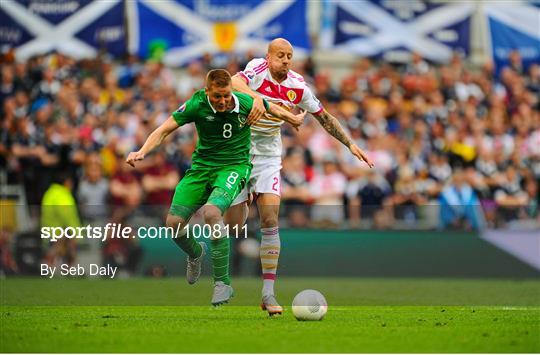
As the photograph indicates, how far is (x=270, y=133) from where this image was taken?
13.6 metres

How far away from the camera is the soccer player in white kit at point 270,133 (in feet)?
42.3

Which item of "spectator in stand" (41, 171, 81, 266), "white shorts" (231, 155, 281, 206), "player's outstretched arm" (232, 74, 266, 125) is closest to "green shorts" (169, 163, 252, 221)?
"white shorts" (231, 155, 281, 206)

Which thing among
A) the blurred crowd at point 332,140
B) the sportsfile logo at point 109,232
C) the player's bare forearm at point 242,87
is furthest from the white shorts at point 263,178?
the blurred crowd at point 332,140

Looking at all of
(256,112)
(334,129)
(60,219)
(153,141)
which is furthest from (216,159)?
(60,219)

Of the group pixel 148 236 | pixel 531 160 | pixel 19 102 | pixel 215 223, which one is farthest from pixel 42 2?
pixel 215 223

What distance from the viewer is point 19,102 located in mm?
22562

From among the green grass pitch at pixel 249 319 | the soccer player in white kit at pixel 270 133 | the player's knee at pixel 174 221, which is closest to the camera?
the green grass pitch at pixel 249 319

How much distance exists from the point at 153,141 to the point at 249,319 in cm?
205

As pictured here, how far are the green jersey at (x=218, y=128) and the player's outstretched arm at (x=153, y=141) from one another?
0.33ft

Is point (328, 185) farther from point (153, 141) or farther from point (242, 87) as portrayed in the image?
point (153, 141)

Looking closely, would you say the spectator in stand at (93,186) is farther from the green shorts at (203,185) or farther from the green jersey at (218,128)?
the green jersey at (218,128)

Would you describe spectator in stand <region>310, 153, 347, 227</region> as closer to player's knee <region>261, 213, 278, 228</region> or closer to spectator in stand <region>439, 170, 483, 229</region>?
spectator in stand <region>439, 170, 483, 229</region>

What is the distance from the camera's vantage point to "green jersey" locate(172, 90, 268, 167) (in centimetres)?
1236

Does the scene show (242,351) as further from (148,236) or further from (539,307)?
(148,236)
